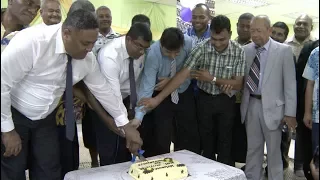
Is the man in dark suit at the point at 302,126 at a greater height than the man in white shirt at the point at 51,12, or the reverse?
the man in white shirt at the point at 51,12

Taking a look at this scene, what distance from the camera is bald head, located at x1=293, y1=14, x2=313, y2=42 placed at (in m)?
2.99

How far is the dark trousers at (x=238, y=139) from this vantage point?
2.87 m

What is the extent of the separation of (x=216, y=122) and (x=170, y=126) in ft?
1.32

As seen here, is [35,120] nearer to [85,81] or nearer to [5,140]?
[5,140]

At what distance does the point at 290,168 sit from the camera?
3252mm

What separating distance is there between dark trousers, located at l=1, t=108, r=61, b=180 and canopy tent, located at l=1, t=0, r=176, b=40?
3.83m

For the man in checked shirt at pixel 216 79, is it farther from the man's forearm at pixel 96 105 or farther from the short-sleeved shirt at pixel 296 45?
the short-sleeved shirt at pixel 296 45

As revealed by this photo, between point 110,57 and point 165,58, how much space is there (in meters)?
0.48

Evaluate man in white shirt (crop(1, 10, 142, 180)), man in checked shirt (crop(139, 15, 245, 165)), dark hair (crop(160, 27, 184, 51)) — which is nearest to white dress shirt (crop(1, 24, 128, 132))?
man in white shirt (crop(1, 10, 142, 180))

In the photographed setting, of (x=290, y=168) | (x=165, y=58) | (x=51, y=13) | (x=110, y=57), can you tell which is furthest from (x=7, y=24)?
(x=290, y=168)

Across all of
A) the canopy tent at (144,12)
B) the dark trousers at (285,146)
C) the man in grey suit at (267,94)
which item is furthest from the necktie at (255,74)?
the canopy tent at (144,12)

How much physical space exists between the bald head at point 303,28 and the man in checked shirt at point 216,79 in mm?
778

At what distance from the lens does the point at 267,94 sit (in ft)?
8.14

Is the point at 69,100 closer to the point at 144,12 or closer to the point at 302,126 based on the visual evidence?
the point at 302,126
